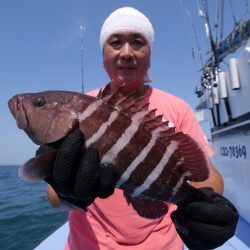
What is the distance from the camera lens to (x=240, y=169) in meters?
5.86

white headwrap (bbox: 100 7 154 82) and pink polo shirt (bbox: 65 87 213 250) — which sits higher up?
white headwrap (bbox: 100 7 154 82)

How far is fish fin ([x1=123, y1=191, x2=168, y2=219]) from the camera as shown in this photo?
182cm

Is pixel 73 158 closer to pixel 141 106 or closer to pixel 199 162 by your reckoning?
pixel 141 106

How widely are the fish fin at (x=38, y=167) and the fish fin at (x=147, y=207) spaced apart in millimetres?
508

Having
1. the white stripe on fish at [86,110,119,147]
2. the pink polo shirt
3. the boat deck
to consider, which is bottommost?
the boat deck

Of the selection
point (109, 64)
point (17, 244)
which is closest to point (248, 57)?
point (109, 64)

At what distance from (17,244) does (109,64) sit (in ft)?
19.1

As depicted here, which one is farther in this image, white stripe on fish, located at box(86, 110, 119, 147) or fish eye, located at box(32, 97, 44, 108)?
fish eye, located at box(32, 97, 44, 108)

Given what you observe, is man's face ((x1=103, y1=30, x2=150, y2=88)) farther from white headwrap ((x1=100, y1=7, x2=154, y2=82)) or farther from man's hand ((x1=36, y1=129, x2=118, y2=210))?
man's hand ((x1=36, y1=129, x2=118, y2=210))

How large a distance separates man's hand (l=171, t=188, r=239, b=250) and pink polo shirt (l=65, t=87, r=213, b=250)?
353mm

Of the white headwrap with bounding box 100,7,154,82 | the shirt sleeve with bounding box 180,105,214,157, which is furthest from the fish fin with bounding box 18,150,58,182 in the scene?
the white headwrap with bounding box 100,7,154,82

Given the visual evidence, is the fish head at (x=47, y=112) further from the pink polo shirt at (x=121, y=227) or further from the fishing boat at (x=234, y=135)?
the fishing boat at (x=234, y=135)

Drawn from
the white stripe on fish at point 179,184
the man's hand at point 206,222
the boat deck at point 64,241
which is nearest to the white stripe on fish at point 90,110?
the white stripe on fish at point 179,184

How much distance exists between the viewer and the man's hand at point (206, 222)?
174 cm
